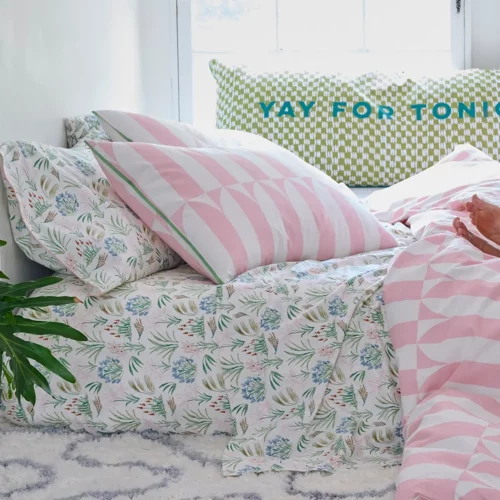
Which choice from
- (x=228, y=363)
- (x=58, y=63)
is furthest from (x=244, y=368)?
(x=58, y=63)

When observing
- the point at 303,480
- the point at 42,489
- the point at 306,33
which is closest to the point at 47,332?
the point at 42,489

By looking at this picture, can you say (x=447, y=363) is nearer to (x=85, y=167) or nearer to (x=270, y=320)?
(x=270, y=320)

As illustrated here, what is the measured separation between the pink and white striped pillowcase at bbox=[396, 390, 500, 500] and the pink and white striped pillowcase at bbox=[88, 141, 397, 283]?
489 mm

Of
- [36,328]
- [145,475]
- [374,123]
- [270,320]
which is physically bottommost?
[145,475]

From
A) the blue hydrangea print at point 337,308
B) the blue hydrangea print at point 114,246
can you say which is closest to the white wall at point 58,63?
the blue hydrangea print at point 114,246

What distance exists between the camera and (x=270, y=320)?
4.57 feet

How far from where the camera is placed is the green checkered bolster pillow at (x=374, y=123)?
8.75ft

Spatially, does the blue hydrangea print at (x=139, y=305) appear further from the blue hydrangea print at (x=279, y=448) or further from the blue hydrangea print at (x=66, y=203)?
the blue hydrangea print at (x=279, y=448)

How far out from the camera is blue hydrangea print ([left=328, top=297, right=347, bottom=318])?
138 centimetres

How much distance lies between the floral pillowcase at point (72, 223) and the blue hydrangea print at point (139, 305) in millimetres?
50

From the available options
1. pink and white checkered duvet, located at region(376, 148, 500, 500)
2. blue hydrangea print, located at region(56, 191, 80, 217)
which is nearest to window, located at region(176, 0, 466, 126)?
blue hydrangea print, located at region(56, 191, 80, 217)

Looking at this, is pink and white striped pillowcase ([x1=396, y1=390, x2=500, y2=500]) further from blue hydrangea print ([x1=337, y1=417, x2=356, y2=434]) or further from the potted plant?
the potted plant

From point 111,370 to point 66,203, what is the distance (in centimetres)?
37

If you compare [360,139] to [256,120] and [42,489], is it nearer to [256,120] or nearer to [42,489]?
[256,120]
